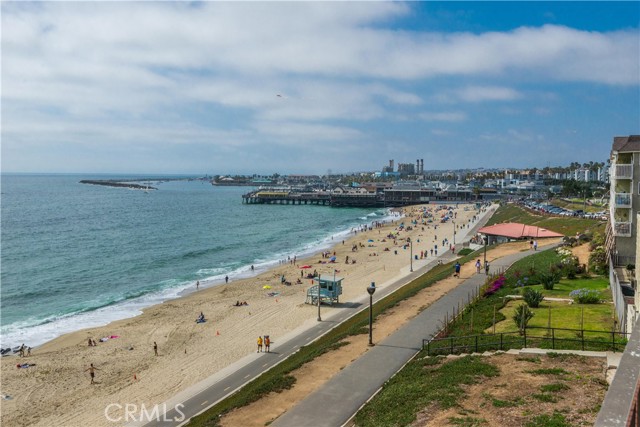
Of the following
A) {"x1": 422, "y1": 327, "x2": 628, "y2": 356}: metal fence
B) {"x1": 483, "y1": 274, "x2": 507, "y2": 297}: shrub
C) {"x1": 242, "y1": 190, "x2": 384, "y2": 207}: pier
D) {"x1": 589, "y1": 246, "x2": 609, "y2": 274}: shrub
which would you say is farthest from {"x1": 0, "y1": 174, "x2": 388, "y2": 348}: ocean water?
{"x1": 242, "y1": 190, "x2": 384, "y2": 207}: pier

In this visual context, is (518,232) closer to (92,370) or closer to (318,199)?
(92,370)

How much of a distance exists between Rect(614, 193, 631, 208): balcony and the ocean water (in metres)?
33.0

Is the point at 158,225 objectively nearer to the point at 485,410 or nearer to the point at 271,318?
the point at 271,318

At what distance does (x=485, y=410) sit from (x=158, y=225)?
3463 inches

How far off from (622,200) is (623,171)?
1515mm

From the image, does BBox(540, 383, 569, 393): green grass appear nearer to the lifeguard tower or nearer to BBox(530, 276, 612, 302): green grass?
BBox(530, 276, 612, 302): green grass

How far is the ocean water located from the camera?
122 feet

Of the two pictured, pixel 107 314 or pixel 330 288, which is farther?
pixel 107 314

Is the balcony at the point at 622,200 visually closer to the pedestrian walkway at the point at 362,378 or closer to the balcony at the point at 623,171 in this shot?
the balcony at the point at 623,171

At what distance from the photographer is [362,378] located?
1533 cm

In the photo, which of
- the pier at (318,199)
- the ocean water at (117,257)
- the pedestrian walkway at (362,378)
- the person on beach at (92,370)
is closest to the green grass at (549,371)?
the pedestrian walkway at (362,378)

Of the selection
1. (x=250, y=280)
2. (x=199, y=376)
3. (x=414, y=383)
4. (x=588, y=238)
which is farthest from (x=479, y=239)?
(x=414, y=383)

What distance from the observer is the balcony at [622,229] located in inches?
950

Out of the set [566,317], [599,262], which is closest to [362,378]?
[566,317]
